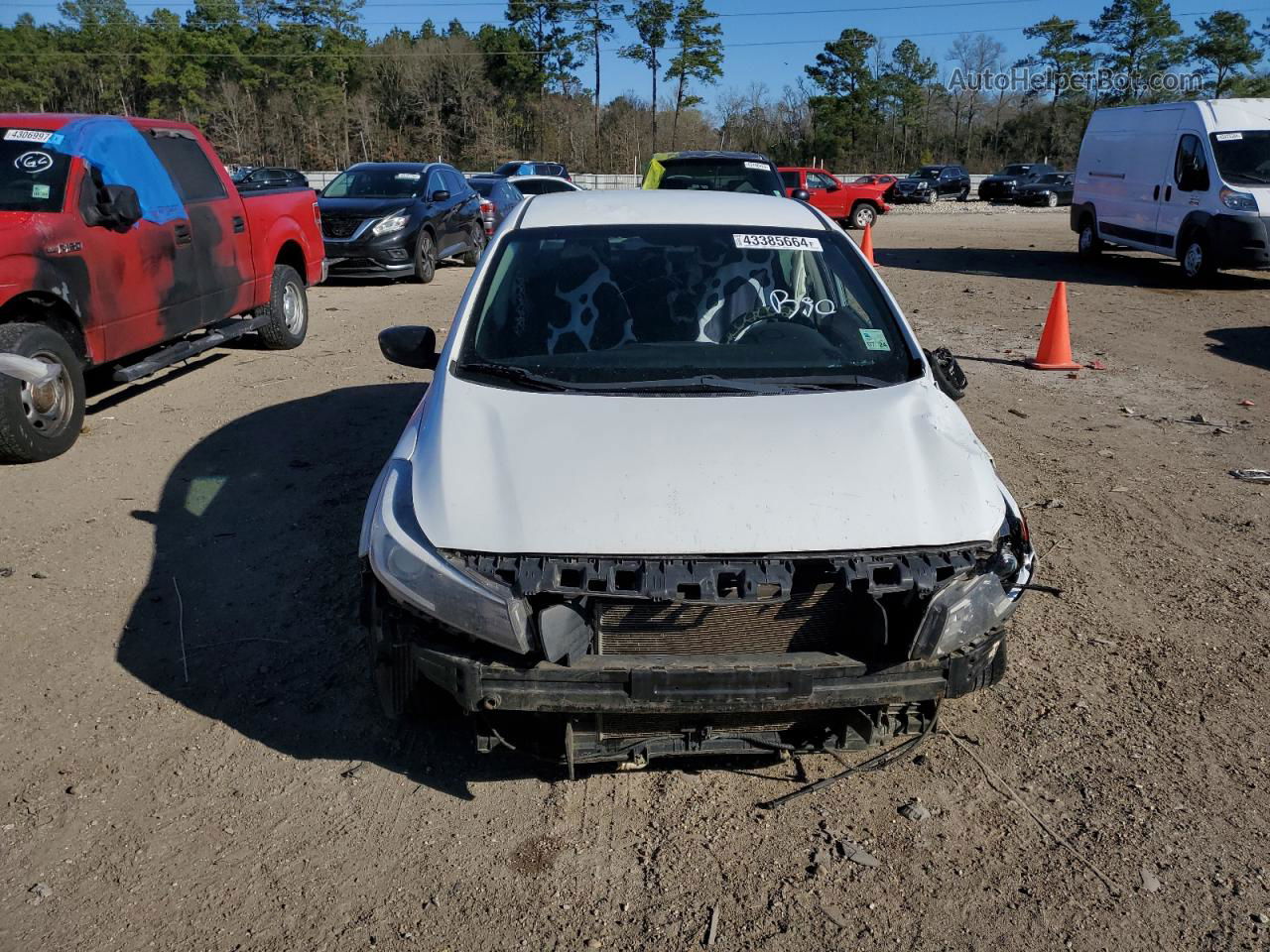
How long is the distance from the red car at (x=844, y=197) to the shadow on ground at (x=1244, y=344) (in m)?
17.7

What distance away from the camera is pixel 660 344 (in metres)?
3.91

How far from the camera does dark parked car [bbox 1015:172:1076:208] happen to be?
1563 inches

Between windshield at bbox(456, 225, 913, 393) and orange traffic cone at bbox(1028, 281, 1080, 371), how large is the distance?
5991 mm

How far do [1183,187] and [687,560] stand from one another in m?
15.3

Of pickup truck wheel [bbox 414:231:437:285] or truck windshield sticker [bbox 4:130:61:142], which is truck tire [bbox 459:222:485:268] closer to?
pickup truck wheel [bbox 414:231:437:285]

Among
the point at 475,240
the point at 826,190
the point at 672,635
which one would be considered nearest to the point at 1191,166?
the point at 475,240

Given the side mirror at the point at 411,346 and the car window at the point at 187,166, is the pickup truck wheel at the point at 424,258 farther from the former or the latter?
the side mirror at the point at 411,346

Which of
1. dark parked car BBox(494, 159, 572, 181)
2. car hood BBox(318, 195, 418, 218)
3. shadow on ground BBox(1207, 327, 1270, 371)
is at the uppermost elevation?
dark parked car BBox(494, 159, 572, 181)

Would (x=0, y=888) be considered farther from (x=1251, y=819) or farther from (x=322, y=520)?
(x=1251, y=819)

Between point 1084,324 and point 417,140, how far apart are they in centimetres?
6362

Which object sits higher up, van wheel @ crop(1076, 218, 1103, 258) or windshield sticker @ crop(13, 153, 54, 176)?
windshield sticker @ crop(13, 153, 54, 176)

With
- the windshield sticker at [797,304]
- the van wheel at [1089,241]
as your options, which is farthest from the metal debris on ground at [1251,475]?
the van wheel at [1089,241]

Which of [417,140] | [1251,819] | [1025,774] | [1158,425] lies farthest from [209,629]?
[417,140]

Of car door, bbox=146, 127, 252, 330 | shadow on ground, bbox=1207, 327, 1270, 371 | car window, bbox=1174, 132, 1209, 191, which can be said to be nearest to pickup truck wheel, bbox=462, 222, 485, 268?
car door, bbox=146, 127, 252, 330
